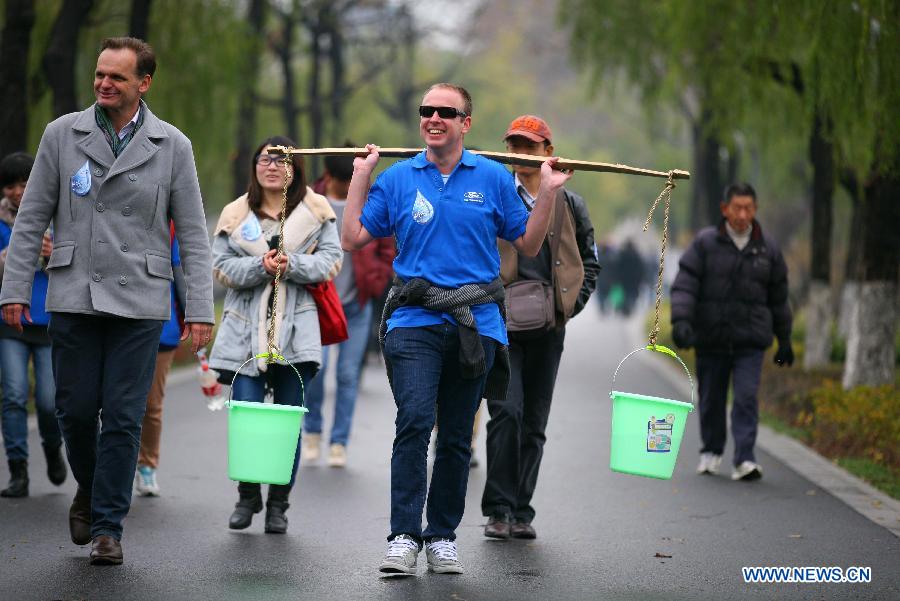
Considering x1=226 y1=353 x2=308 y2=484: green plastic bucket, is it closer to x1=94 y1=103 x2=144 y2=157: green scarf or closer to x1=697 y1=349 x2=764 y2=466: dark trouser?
x1=94 y1=103 x2=144 y2=157: green scarf

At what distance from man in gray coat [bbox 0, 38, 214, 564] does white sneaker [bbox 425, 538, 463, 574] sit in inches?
48.1

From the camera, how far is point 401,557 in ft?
21.5

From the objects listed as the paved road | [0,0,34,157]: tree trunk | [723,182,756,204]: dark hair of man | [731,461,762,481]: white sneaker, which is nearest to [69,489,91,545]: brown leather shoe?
the paved road

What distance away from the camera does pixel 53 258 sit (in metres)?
6.65

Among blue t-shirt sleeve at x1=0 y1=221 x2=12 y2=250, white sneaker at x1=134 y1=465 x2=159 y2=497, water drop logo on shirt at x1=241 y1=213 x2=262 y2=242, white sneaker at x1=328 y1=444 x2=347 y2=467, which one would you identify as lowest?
white sneaker at x1=328 y1=444 x2=347 y2=467

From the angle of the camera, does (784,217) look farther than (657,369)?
Yes

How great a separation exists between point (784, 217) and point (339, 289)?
93.0 ft

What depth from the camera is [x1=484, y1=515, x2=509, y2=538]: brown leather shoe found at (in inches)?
306

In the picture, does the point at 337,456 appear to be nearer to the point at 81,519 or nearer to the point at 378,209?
the point at 81,519

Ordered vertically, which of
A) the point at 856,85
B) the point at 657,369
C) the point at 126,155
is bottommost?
the point at 657,369

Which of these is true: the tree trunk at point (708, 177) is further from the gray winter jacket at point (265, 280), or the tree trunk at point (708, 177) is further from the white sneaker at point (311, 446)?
the gray winter jacket at point (265, 280)

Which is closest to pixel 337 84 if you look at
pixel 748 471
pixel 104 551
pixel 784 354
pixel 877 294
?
pixel 877 294

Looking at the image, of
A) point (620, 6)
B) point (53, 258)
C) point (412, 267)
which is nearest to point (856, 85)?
point (412, 267)

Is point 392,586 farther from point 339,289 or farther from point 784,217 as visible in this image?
point 784,217
